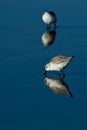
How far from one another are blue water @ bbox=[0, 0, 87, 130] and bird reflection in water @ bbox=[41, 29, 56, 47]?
4.4 inches

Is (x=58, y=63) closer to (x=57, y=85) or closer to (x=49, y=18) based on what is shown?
(x=57, y=85)

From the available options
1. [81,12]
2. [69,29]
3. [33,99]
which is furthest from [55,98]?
[81,12]

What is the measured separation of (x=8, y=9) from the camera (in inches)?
939

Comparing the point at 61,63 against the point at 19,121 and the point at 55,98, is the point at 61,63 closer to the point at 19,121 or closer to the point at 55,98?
the point at 55,98

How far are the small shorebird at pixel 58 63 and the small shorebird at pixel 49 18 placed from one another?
5.46 meters

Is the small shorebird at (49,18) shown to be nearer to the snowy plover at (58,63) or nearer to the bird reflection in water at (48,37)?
the bird reflection in water at (48,37)

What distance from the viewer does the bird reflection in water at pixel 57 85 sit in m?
14.9

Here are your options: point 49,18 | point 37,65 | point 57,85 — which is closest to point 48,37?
point 49,18

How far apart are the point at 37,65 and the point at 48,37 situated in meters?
3.81

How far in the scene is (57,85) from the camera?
15.4 m

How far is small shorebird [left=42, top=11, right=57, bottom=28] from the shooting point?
21.7m

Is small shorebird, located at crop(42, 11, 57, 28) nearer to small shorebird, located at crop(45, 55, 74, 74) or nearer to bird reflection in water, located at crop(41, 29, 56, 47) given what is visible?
bird reflection in water, located at crop(41, 29, 56, 47)

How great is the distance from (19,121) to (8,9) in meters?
11.2

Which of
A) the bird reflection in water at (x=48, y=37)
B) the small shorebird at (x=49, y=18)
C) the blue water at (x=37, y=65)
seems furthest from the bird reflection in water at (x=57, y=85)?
the small shorebird at (x=49, y=18)
